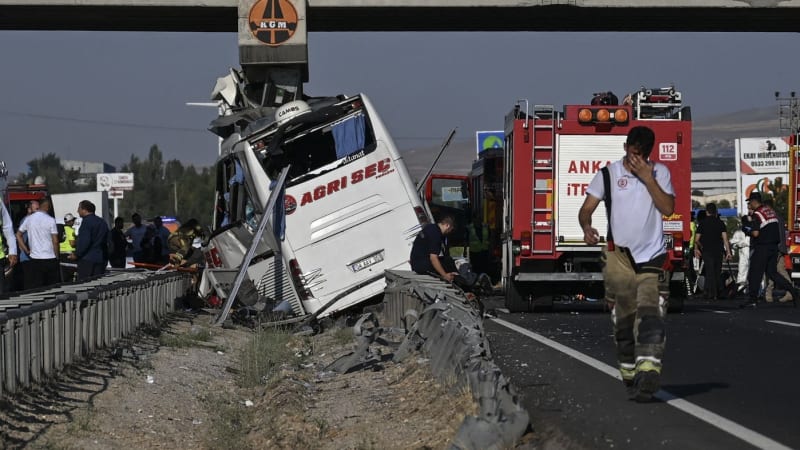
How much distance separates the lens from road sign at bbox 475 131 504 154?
2313 inches

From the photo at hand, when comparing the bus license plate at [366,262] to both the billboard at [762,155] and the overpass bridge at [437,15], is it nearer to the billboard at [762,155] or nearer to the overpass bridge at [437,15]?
the overpass bridge at [437,15]

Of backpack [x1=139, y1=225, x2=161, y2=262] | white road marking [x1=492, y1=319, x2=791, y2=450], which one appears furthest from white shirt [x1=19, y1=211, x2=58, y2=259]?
backpack [x1=139, y1=225, x2=161, y2=262]

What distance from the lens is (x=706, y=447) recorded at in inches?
308

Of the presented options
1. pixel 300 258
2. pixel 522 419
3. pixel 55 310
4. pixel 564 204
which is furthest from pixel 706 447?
pixel 564 204

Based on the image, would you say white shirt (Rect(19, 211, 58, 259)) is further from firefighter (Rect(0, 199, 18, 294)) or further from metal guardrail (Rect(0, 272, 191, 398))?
firefighter (Rect(0, 199, 18, 294))

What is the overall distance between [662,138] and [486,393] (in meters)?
14.3

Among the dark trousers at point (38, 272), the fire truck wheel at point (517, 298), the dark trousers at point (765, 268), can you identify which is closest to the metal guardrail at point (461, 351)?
the fire truck wheel at point (517, 298)

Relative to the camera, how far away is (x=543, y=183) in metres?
22.0

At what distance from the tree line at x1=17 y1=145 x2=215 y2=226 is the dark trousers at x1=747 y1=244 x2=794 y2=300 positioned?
417 ft

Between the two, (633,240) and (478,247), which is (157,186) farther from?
(633,240)

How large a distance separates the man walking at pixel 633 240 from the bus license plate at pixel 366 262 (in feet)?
34.0

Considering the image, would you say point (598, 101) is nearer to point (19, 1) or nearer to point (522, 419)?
point (19, 1)

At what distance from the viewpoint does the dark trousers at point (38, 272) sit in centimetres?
2066

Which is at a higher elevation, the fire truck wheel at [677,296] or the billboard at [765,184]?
the billboard at [765,184]
